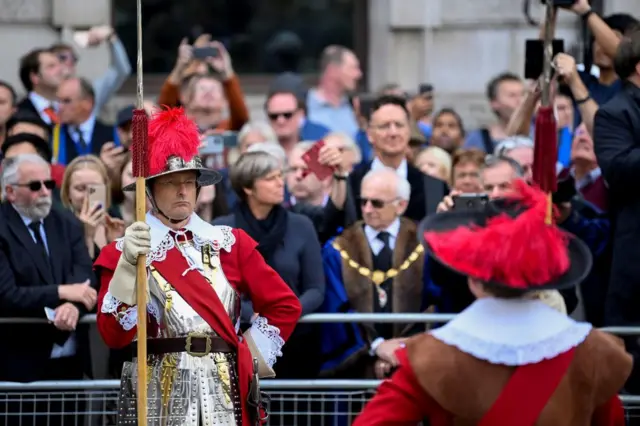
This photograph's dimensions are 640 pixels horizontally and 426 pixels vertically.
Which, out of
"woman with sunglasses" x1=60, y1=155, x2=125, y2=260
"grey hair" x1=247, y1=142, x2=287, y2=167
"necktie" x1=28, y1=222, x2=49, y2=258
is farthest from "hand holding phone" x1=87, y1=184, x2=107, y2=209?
"grey hair" x1=247, y1=142, x2=287, y2=167

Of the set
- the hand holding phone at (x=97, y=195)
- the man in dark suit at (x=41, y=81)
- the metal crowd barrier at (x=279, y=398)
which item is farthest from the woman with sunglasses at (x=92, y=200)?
the man in dark suit at (x=41, y=81)

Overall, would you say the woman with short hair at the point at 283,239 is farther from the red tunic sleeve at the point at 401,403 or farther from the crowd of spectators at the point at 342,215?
the red tunic sleeve at the point at 401,403

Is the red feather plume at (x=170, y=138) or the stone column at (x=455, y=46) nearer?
the red feather plume at (x=170, y=138)

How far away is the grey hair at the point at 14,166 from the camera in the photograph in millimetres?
8258

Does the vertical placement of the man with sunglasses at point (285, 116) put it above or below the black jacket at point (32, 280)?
above

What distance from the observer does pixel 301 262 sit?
8.12m

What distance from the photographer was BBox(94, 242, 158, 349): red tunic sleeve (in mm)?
6375

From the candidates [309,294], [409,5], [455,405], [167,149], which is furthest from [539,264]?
[409,5]

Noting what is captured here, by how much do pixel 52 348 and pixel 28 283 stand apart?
36 cm

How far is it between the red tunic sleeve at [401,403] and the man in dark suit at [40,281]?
3.04m

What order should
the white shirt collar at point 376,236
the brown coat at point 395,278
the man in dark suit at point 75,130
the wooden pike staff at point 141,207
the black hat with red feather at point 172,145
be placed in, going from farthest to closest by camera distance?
the man in dark suit at point 75,130, the white shirt collar at point 376,236, the brown coat at point 395,278, the black hat with red feather at point 172,145, the wooden pike staff at point 141,207

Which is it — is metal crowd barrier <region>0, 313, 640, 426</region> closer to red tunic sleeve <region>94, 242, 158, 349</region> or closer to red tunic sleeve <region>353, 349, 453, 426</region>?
red tunic sleeve <region>94, 242, 158, 349</region>

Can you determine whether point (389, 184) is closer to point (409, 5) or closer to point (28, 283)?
point (28, 283)

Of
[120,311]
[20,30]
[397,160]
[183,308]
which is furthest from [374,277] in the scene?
[20,30]
